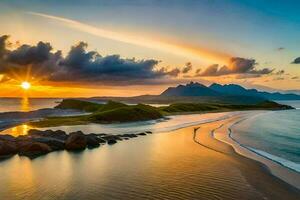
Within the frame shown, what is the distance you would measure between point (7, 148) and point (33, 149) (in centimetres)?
293

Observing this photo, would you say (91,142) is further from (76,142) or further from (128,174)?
(128,174)

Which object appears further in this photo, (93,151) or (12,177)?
(93,151)

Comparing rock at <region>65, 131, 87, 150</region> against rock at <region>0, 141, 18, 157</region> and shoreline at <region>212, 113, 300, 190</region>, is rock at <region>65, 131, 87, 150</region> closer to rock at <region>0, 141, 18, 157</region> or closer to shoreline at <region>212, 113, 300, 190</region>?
rock at <region>0, 141, 18, 157</region>

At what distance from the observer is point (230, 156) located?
4050cm

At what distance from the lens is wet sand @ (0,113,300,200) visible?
24859 millimetres

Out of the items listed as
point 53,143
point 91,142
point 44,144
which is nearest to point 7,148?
point 44,144

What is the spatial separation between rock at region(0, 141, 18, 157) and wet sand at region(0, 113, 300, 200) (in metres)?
2.29

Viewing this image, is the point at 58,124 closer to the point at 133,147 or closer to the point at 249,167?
the point at 133,147

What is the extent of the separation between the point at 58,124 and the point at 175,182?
55.9 metres

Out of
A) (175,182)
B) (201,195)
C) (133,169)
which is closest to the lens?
(201,195)

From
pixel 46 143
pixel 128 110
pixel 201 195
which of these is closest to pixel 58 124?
pixel 128 110

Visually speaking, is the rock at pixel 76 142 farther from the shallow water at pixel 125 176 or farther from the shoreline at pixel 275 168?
the shoreline at pixel 275 168

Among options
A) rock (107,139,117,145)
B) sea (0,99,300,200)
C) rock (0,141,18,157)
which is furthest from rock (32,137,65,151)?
rock (107,139,117,145)

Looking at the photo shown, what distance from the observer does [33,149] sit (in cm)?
4272
